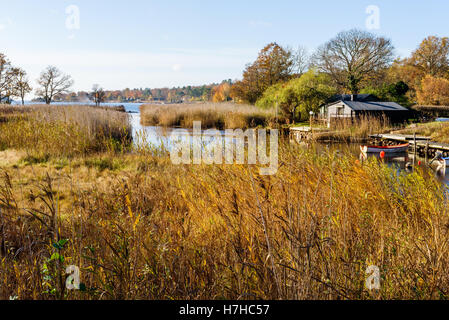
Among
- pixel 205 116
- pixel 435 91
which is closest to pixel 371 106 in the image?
pixel 205 116

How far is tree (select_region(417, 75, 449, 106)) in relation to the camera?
44.7 meters

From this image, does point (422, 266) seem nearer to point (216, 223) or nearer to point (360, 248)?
point (360, 248)

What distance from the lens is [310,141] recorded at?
6.96 metres

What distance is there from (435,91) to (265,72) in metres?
22.0

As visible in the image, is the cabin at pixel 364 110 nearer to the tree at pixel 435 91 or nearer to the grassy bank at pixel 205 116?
the grassy bank at pixel 205 116

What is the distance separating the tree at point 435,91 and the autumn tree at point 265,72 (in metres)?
17.5

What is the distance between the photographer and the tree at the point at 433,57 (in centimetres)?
5072

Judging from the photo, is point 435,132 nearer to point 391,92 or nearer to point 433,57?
point 391,92

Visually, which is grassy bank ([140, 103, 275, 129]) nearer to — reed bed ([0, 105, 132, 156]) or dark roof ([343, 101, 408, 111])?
dark roof ([343, 101, 408, 111])

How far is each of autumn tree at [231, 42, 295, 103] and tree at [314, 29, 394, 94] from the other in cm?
545

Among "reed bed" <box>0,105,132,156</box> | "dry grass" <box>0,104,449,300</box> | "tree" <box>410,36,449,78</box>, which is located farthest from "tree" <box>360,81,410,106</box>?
"dry grass" <box>0,104,449,300</box>

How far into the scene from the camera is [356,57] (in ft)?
150
